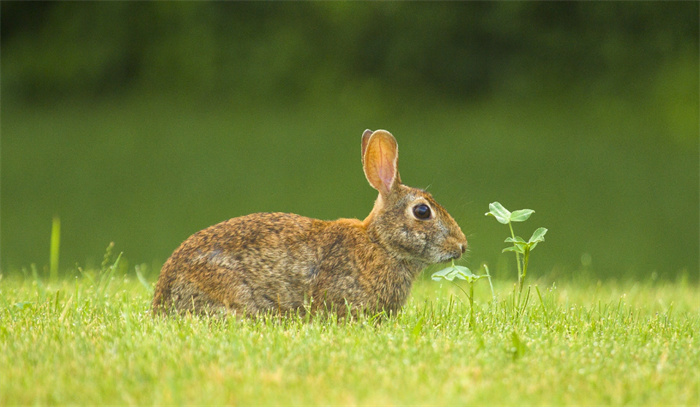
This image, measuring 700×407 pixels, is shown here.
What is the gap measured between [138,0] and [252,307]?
16.1 m

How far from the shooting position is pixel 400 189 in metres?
4.95

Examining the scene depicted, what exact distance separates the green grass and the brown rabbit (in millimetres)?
159

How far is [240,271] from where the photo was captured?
450 centimetres

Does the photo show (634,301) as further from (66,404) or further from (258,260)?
(66,404)

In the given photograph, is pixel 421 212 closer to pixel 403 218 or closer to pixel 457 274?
pixel 403 218

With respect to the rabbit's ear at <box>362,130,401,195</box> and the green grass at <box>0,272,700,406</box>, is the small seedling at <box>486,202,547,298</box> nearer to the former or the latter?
the green grass at <box>0,272,700,406</box>

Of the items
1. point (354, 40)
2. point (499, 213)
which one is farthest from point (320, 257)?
point (354, 40)

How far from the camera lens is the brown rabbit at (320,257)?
4.50 meters

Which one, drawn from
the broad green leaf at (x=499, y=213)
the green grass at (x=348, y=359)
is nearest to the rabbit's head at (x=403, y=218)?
the broad green leaf at (x=499, y=213)

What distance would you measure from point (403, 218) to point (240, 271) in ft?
3.48

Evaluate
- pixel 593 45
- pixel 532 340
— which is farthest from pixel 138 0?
pixel 532 340

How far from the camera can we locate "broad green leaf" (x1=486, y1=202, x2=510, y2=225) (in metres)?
4.73

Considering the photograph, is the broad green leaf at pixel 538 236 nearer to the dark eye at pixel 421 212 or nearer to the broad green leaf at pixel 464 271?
the broad green leaf at pixel 464 271

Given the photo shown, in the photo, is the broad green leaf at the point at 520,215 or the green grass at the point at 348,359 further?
the broad green leaf at the point at 520,215
